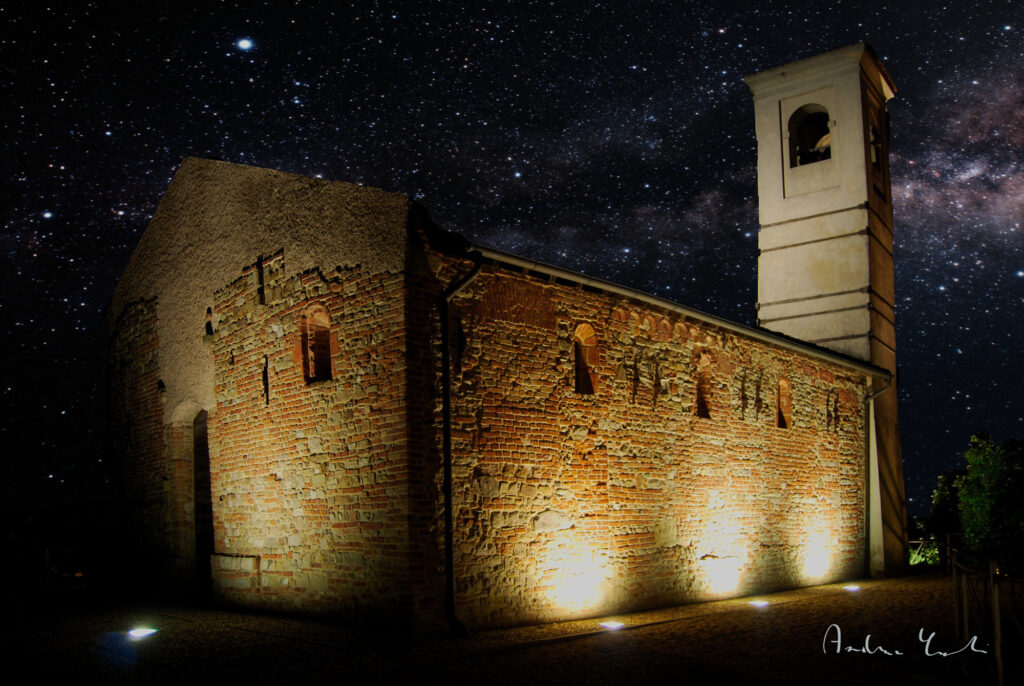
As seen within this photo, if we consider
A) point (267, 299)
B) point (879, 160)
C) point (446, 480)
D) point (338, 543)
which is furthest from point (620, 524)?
point (879, 160)

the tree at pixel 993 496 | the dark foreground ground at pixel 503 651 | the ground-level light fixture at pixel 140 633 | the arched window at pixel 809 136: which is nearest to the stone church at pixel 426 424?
the dark foreground ground at pixel 503 651

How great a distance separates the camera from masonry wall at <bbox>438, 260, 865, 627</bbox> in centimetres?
995

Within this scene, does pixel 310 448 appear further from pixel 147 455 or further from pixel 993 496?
pixel 993 496

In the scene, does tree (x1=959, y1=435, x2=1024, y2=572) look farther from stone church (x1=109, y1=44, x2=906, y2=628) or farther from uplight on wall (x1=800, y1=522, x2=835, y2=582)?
stone church (x1=109, y1=44, x2=906, y2=628)

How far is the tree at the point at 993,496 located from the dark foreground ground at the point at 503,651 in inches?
516

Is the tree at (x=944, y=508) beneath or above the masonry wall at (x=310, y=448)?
beneath

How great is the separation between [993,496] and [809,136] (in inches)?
440

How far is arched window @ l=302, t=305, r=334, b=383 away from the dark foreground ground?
3071 mm

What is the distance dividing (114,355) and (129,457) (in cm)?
196

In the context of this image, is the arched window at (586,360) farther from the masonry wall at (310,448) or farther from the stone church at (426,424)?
the masonry wall at (310,448)

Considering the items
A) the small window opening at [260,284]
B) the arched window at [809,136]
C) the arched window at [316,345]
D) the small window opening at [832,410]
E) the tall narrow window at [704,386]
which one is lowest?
the small window opening at [832,410]

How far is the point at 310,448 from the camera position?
10273 millimetres

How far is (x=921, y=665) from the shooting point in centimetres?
784

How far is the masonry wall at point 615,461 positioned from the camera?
32.7 feet
